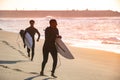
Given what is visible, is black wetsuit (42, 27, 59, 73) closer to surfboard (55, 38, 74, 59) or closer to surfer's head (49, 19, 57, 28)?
surfer's head (49, 19, 57, 28)

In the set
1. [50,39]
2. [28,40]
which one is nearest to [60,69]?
[50,39]

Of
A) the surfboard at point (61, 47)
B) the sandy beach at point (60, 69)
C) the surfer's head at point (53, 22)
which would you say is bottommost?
the sandy beach at point (60, 69)

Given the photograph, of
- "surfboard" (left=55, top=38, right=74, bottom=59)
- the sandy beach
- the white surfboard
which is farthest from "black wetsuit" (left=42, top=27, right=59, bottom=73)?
the white surfboard

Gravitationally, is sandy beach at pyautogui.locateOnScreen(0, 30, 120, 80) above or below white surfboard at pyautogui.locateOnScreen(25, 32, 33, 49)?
below

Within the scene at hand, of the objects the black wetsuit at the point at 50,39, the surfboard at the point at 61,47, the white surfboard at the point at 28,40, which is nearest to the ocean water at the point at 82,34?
the white surfboard at the point at 28,40

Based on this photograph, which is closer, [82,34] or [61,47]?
[61,47]

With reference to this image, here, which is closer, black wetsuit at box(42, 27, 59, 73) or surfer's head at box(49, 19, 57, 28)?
surfer's head at box(49, 19, 57, 28)

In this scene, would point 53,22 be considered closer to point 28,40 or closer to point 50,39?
point 50,39

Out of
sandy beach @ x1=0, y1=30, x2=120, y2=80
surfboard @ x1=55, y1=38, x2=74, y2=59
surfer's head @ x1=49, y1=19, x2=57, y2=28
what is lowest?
sandy beach @ x1=0, y1=30, x2=120, y2=80

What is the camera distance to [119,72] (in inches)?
288

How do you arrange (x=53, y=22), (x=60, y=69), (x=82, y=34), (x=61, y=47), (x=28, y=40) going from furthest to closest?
(x=82, y=34) → (x=28, y=40) → (x=60, y=69) → (x=61, y=47) → (x=53, y=22)

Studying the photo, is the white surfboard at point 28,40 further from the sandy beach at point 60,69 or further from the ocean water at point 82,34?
the ocean water at point 82,34

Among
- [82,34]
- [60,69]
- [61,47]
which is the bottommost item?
[60,69]
